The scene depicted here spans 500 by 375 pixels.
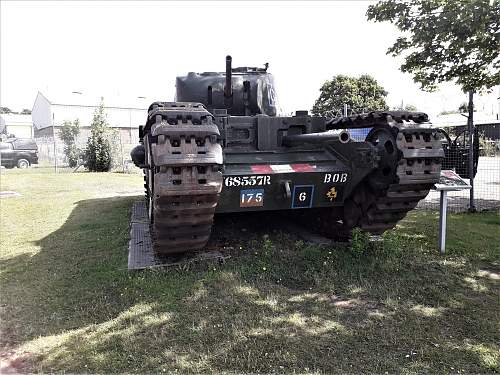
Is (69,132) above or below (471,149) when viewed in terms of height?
above

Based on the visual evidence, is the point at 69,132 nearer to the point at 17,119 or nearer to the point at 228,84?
the point at 17,119

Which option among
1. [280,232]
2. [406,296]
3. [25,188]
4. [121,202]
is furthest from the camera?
[25,188]

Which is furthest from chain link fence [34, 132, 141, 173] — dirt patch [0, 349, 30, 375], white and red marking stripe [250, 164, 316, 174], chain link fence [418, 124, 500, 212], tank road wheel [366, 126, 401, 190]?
dirt patch [0, 349, 30, 375]

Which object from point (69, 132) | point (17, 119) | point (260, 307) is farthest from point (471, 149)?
point (17, 119)

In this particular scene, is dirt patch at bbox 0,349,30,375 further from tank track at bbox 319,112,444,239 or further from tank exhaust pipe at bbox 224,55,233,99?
tank exhaust pipe at bbox 224,55,233,99

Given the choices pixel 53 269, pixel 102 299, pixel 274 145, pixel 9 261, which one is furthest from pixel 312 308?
pixel 9 261

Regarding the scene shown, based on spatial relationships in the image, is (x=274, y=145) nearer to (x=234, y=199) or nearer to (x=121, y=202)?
(x=234, y=199)

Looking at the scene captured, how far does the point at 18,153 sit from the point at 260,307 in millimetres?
25142

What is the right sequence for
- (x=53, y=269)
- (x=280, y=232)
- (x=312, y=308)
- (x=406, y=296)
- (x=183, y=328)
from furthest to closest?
(x=280, y=232) < (x=53, y=269) < (x=406, y=296) < (x=312, y=308) < (x=183, y=328)

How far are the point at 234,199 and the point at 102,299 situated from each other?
1.66m

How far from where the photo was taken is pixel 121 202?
10.7m

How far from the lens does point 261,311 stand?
13.6ft

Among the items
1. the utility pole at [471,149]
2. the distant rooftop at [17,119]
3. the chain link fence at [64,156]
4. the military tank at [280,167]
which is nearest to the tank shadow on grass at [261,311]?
the military tank at [280,167]

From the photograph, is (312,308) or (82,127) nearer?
(312,308)
